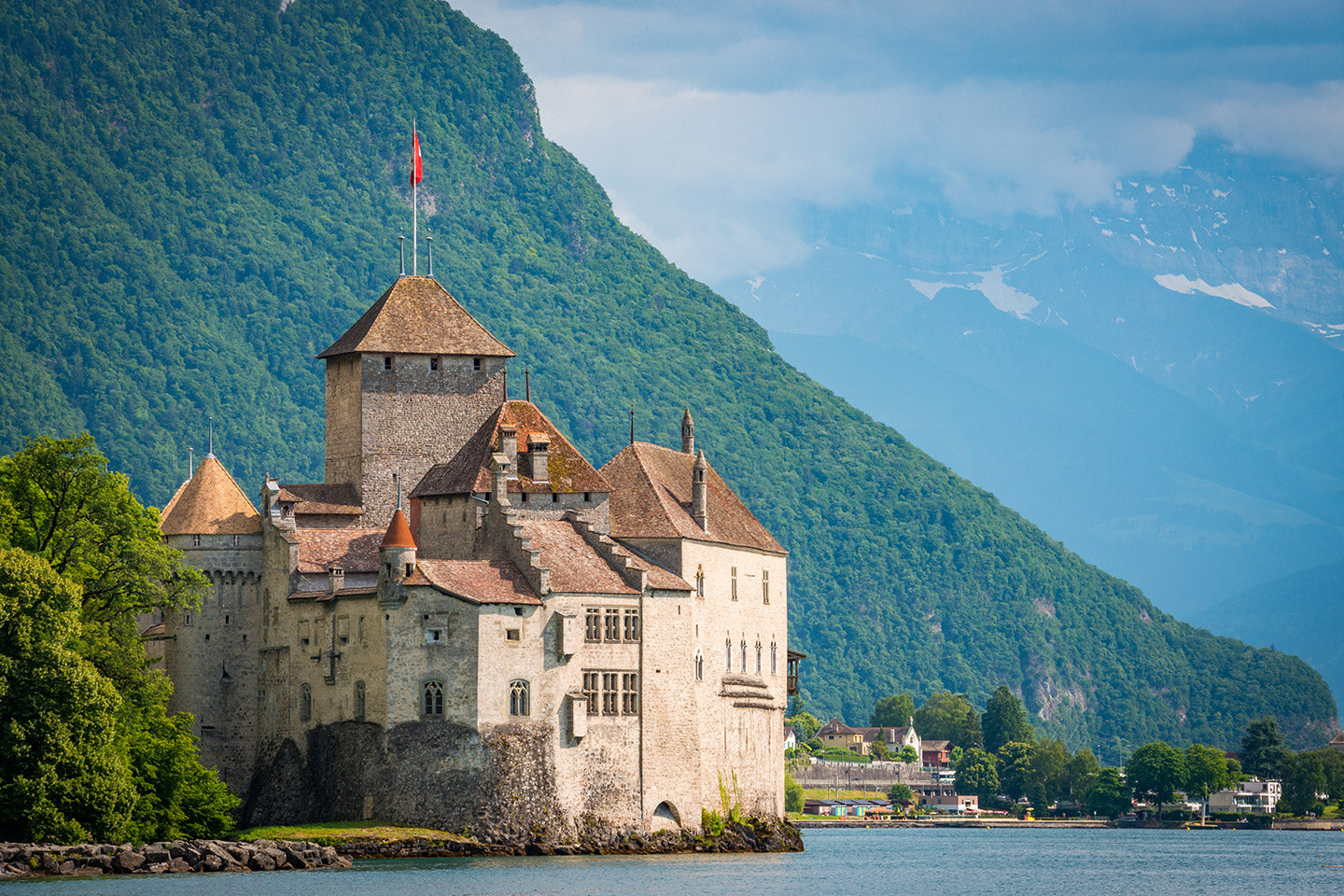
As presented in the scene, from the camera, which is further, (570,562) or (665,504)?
(665,504)

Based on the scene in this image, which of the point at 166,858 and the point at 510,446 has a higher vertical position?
the point at 510,446

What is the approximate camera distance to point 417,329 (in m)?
101

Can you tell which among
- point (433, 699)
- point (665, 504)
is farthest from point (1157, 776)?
point (433, 699)

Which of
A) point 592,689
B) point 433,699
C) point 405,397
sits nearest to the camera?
point 433,699

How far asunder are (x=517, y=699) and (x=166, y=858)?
14.3m

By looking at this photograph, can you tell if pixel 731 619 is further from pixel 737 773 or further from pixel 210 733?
pixel 210 733

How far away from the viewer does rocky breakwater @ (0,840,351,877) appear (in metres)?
75.2

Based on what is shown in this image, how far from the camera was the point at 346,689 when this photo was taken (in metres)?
89.0

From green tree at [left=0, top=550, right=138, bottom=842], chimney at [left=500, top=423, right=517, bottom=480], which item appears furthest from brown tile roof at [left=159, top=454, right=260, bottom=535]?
green tree at [left=0, top=550, right=138, bottom=842]

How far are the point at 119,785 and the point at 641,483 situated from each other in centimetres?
2752

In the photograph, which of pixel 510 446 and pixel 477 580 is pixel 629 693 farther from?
pixel 510 446

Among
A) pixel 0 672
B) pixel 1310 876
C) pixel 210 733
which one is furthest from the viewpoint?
pixel 1310 876

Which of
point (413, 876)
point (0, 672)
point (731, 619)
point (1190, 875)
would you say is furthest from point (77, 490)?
point (1190, 875)

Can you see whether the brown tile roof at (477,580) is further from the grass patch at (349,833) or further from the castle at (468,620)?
the grass patch at (349,833)
